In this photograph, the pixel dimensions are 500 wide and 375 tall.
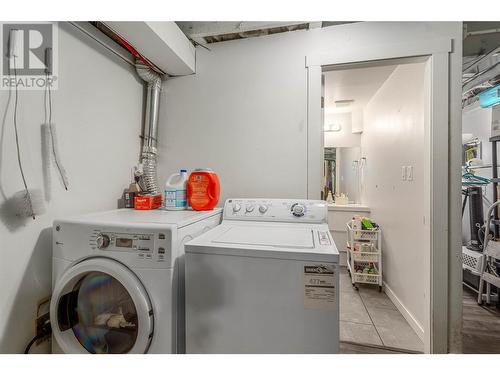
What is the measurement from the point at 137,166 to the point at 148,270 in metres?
1.12

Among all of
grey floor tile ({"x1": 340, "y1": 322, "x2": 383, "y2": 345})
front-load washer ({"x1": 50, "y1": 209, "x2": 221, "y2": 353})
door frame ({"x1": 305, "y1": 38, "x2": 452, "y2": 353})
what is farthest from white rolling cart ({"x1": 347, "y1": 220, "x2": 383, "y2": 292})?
front-load washer ({"x1": 50, "y1": 209, "x2": 221, "y2": 353})

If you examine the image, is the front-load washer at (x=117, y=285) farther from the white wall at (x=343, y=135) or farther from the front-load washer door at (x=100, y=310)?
the white wall at (x=343, y=135)

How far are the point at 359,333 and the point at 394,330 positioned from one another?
320mm

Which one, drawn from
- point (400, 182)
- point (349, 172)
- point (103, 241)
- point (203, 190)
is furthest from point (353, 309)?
point (103, 241)

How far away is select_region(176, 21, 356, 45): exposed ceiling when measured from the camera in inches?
61.7

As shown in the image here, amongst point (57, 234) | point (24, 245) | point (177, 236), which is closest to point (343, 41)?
point (177, 236)

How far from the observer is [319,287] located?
860 millimetres

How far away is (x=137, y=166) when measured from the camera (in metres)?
1.85

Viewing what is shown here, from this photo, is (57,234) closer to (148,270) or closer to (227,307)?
(148,270)

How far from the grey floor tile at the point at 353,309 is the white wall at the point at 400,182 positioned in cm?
37

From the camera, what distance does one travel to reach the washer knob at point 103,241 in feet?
3.37

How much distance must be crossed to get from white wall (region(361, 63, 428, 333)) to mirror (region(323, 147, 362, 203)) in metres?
0.44

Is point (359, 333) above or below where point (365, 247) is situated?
below

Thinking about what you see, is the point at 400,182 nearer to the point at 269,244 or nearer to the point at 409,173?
the point at 409,173
